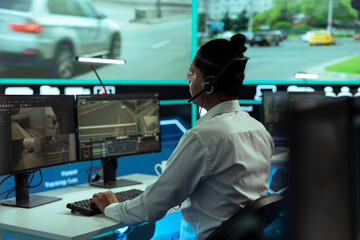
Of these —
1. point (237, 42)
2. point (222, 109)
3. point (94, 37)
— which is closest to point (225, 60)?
point (237, 42)

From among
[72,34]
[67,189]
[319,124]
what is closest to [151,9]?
[72,34]

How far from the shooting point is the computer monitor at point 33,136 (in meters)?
1.83

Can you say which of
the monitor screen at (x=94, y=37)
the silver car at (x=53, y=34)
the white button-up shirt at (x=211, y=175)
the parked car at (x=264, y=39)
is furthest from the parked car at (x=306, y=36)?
the white button-up shirt at (x=211, y=175)

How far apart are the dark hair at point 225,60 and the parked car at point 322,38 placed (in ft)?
10.4

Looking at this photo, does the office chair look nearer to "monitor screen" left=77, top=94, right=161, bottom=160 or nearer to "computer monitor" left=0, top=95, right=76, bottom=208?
"computer monitor" left=0, top=95, right=76, bottom=208

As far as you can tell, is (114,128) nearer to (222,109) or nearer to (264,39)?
(222,109)

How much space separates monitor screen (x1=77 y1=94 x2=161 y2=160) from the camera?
87.8 inches

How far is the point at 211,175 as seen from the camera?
1498 millimetres

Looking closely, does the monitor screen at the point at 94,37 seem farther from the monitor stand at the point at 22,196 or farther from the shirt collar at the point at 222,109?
the shirt collar at the point at 222,109

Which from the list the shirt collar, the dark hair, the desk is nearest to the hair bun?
the dark hair

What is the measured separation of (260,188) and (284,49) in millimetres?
3318

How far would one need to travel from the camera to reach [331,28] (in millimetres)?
4598

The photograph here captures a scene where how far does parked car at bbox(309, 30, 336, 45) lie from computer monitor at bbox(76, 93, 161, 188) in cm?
267

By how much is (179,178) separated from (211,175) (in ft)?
0.37
